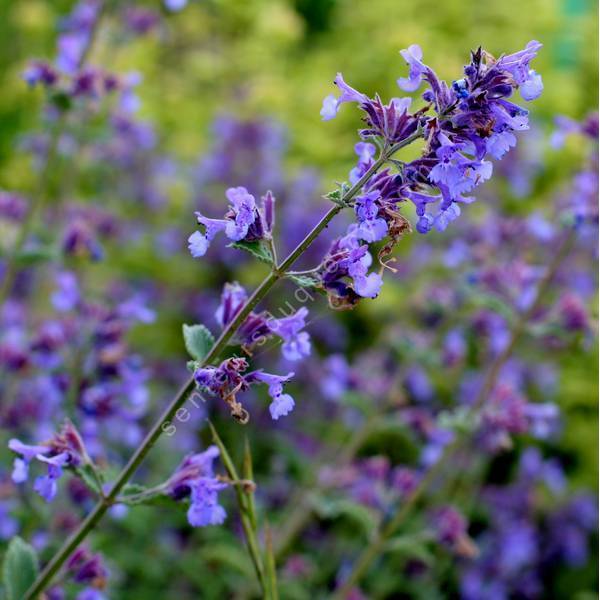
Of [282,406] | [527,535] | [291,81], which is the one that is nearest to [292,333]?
[282,406]

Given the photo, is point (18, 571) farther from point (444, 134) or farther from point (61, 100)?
point (61, 100)

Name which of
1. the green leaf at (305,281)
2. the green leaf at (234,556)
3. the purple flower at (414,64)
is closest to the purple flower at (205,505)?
the green leaf at (305,281)

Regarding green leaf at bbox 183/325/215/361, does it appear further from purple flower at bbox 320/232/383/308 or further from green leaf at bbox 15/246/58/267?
green leaf at bbox 15/246/58/267

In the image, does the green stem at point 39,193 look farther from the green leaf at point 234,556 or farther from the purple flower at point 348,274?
the purple flower at point 348,274

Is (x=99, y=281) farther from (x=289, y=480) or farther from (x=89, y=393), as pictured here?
(x=89, y=393)

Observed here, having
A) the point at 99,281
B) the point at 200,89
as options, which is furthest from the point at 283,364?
the point at 200,89

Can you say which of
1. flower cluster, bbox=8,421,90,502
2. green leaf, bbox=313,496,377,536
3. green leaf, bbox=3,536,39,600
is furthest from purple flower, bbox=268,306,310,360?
green leaf, bbox=313,496,377,536
